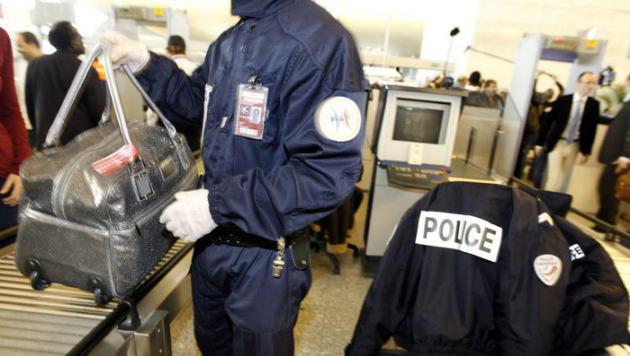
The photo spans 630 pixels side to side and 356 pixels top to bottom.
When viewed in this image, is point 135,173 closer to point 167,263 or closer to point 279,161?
point 279,161

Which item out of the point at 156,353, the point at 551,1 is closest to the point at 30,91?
the point at 156,353

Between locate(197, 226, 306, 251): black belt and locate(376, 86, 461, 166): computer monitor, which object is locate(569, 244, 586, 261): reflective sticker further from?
locate(376, 86, 461, 166): computer monitor

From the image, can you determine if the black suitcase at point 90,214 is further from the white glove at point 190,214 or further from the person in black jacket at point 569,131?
the person in black jacket at point 569,131

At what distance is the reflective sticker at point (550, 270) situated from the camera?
3.28ft

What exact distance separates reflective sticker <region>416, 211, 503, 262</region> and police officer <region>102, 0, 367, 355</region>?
1.35 feet

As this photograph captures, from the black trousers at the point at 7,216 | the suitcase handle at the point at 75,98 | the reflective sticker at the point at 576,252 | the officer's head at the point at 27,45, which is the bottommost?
the black trousers at the point at 7,216

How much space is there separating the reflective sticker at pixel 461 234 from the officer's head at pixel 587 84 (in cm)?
358

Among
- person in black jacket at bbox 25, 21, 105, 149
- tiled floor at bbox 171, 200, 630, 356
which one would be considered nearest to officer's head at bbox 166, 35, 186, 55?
person in black jacket at bbox 25, 21, 105, 149

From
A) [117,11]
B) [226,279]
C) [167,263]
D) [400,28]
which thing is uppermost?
[400,28]

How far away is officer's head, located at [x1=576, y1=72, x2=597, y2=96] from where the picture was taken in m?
3.63

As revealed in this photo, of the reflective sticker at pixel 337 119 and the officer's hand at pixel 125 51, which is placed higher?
the officer's hand at pixel 125 51

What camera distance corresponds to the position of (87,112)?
2.49m

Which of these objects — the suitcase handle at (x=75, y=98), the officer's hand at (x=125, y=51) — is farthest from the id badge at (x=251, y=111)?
the officer's hand at (x=125, y=51)

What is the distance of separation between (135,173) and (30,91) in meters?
2.45
